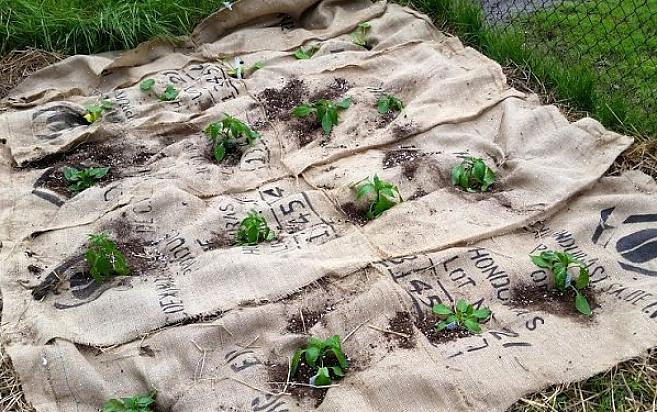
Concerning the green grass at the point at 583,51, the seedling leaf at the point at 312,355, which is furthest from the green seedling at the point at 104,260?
the green grass at the point at 583,51

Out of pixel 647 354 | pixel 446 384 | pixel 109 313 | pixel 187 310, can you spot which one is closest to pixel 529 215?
pixel 647 354

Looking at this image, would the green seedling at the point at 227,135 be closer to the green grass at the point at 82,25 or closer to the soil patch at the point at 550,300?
the green grass at the point at 82,25

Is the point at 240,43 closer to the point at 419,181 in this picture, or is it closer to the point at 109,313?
the point at 419,181

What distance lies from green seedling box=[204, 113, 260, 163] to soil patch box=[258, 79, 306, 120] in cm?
19

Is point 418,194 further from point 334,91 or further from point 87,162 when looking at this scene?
point 87,162

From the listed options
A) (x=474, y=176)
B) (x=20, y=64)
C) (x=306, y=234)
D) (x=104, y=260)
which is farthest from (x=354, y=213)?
(x=20, y=64)

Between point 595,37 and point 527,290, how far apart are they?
2.17 m

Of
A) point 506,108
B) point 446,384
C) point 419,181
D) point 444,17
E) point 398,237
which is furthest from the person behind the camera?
point 444,17

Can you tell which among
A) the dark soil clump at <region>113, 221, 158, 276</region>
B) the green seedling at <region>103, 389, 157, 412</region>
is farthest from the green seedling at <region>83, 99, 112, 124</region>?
the green seedling at <region>103, 389, 157, 412</region>

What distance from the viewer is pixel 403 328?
86.7 inches

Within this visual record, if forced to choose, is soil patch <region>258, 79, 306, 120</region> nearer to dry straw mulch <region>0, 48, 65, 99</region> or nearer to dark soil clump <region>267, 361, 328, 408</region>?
dry straw mulch <region>0, 48, 65, 99</region>

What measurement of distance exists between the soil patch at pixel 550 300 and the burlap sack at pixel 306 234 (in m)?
0.02

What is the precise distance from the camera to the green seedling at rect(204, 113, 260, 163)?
3.02m

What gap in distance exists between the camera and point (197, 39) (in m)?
3.84
